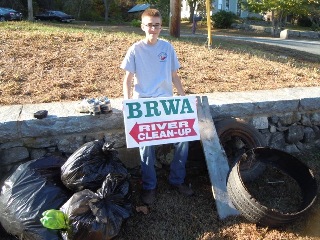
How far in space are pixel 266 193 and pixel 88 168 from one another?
1.91m

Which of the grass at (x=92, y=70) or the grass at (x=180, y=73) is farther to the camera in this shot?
the grass at (x=92, y=70)

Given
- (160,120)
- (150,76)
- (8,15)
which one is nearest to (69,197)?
(160,120)

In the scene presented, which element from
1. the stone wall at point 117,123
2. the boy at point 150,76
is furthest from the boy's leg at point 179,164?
the stone wall at point 117,123

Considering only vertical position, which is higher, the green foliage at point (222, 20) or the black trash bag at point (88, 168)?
the green foliage at point (222, 20)

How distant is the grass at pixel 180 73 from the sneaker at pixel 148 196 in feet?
0.23

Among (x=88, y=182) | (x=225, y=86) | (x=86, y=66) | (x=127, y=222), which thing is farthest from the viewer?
(x=86, y=66)

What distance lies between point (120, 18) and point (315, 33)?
58.2 feet

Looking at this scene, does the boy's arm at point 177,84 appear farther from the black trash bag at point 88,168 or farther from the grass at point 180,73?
the black trash bag at point 88,168

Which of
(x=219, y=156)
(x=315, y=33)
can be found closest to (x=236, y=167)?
(x=219, y=156)

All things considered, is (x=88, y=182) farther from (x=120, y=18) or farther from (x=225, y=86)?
(x=120, y=18)

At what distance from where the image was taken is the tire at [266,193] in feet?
10.0

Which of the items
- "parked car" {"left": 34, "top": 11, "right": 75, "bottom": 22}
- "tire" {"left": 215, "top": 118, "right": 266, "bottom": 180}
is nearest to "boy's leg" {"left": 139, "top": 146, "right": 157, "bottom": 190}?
"tire" {"left": 215, "top": 118, "right": 266, "bottom": 180}

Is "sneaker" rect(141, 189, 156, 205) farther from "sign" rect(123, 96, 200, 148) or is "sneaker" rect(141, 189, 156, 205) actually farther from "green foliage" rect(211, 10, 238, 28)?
"green foliage" rect(211, 10, 238, 28)

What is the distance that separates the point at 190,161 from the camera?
3975 millimetres
